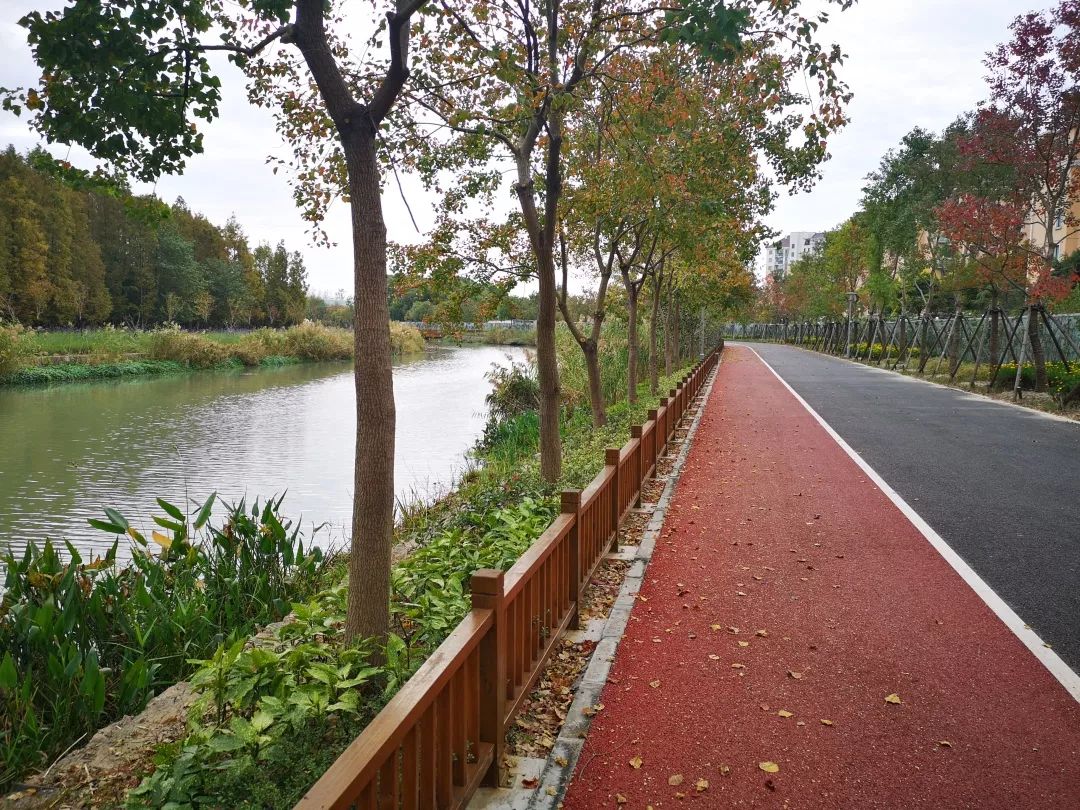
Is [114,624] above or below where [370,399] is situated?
below

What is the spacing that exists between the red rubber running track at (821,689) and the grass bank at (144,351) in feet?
109

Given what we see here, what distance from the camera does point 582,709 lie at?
4020mm

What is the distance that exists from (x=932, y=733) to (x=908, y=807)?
2.30ft

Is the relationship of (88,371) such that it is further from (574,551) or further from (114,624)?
(574,551)

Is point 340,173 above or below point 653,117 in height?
below

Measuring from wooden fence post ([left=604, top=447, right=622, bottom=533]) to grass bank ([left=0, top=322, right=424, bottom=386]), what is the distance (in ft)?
105

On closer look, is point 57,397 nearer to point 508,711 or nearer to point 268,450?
point 268,450

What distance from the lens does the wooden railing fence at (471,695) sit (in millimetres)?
2256

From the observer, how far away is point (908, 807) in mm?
3186

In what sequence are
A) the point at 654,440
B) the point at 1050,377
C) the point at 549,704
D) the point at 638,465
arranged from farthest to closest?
the point at 1050,377 < the point at 654,440 < the point at 638,465 < the point at 549,704

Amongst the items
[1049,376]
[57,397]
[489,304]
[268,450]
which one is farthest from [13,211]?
[1049,376]

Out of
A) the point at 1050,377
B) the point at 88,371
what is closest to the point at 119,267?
the point at 88,371

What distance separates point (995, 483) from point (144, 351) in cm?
4111

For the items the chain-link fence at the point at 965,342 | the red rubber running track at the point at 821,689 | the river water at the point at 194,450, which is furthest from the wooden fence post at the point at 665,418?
the chain-link fence at the point at 965,342
